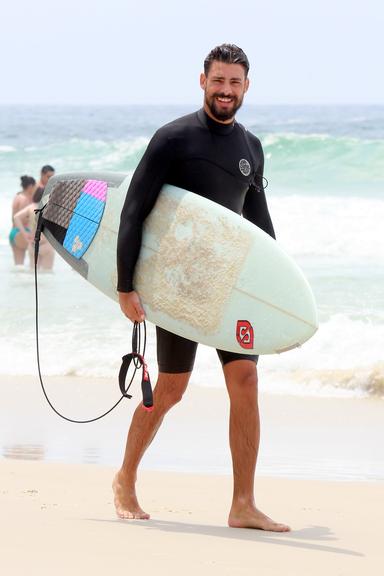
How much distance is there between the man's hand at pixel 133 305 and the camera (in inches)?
150

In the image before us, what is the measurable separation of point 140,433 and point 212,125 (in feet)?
3.40

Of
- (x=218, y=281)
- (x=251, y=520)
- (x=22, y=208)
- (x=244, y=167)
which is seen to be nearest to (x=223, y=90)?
(x=244, y=167)

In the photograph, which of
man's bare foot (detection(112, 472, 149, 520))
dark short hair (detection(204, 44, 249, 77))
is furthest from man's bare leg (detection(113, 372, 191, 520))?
dark short hair (detection(204, 44, 249, 77))

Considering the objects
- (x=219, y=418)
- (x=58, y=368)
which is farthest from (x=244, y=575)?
(x=58, y=368)

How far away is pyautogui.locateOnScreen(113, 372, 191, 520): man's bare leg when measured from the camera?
384 cm

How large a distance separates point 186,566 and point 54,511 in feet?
2.93

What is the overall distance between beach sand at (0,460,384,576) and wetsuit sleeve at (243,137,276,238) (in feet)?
3.33

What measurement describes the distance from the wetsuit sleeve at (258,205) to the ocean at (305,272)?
3.52 metres

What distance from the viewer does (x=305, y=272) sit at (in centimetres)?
1313

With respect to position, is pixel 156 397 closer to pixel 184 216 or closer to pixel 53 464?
pixel 184 216

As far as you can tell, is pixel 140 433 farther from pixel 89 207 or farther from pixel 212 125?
pixel 212 125

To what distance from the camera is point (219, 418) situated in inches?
255

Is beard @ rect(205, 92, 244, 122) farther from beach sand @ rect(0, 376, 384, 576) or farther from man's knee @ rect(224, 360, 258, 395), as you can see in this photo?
beach sand @ rect(0, 376, 384, 576)

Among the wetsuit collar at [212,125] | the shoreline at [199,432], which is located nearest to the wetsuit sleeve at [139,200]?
the wetsuit collar at [212,125]
